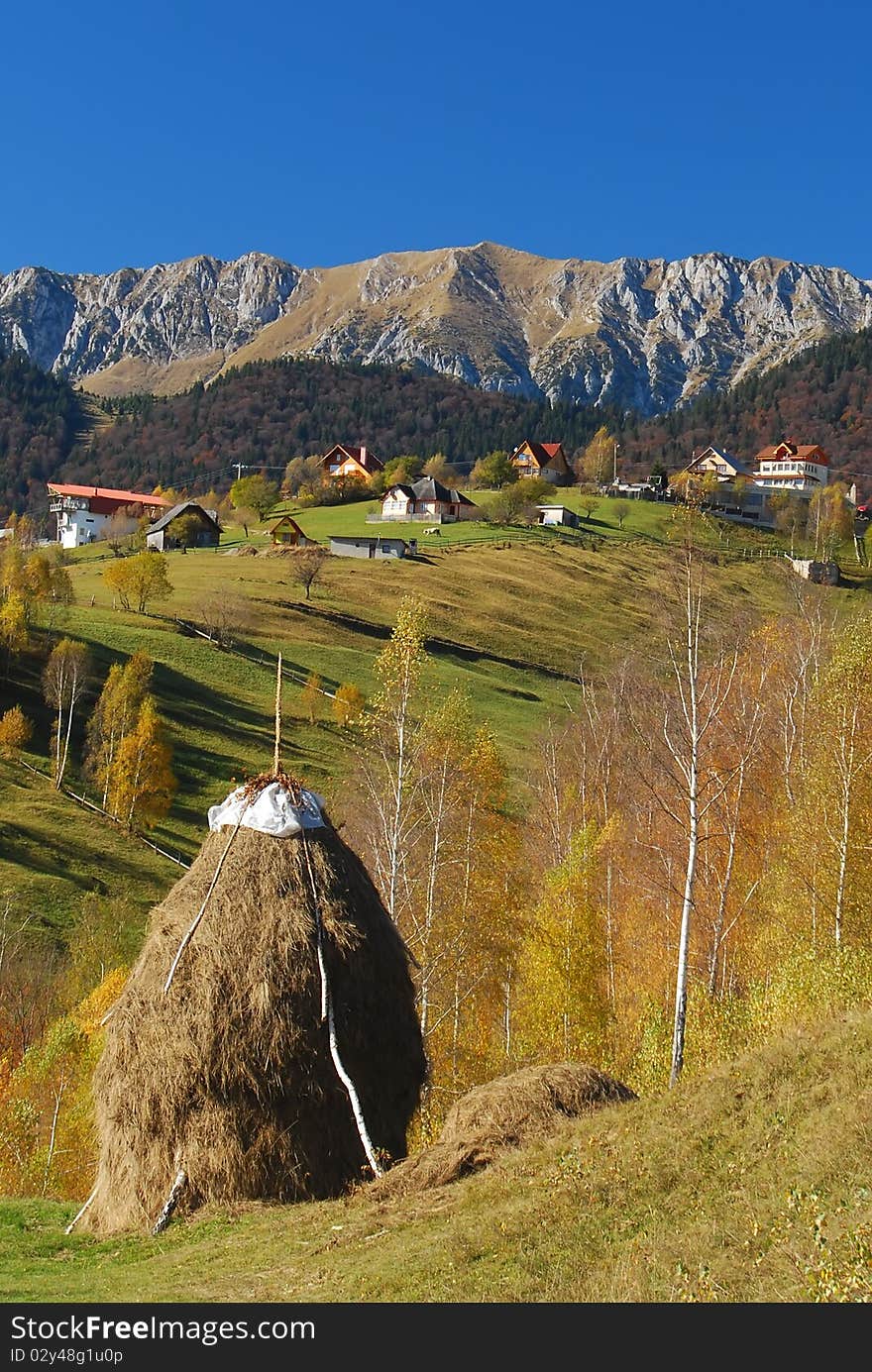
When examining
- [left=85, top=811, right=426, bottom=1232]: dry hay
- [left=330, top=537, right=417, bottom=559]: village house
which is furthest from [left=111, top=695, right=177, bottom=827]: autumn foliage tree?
[left=330, top=537, right=417, bottom=559]: village house

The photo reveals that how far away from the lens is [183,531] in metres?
143

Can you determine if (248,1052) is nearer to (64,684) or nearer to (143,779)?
(143,779)

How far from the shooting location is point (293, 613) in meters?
105

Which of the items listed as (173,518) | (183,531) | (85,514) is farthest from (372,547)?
(85,514)

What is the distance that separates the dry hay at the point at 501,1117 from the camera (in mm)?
15641

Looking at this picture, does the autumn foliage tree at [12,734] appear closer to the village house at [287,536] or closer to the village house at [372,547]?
the village house at [372,547]

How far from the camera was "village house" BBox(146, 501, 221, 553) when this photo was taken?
→ 142500mm

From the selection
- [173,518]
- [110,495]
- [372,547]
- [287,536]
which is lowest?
[372,547]

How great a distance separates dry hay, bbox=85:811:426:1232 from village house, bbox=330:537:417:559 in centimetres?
11730

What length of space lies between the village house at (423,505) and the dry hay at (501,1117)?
482 feet

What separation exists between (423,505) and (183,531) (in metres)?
36.5

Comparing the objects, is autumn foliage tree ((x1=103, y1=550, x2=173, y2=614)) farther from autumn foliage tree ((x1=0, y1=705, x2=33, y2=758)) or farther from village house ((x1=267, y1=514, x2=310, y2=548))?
village house ((x1=267, y1=514, x2=310, y2=548))

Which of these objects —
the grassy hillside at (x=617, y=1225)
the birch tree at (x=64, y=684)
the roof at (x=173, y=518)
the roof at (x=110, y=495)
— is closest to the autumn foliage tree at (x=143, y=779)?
the birch tree at (x=64, y=684)

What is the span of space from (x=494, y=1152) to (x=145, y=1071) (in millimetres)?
5661
